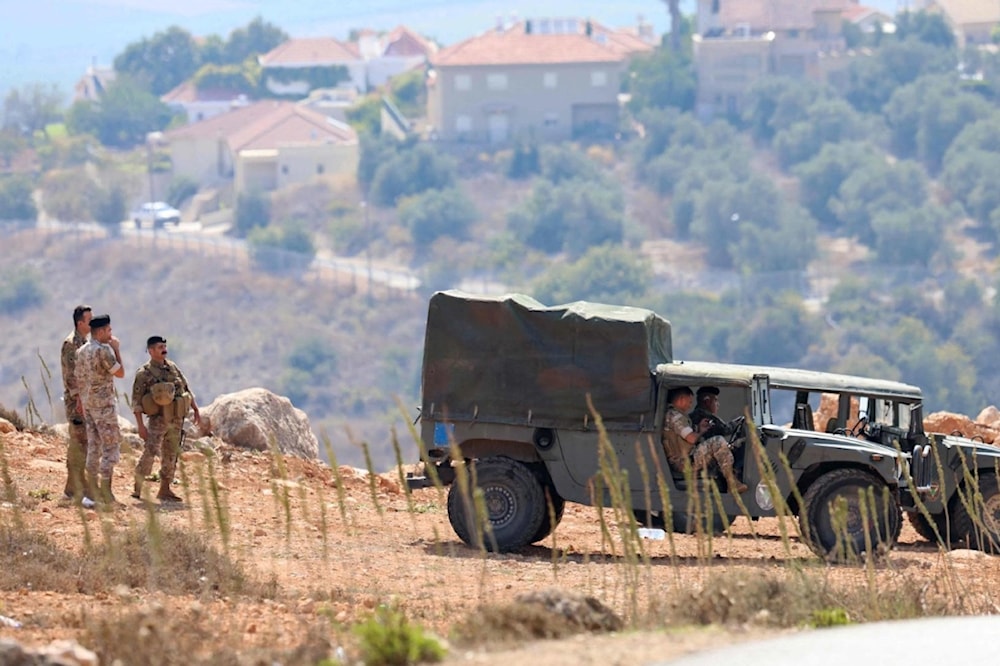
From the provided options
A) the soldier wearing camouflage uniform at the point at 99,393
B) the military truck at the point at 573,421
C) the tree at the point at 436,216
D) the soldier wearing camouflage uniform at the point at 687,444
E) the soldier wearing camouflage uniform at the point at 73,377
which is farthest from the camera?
the tree at the point at 436,216

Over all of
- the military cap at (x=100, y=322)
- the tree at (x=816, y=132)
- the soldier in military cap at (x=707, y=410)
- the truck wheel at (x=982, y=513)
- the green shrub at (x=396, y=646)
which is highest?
the military cap at (x=100, y=322)

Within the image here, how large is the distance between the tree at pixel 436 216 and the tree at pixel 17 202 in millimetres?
30282

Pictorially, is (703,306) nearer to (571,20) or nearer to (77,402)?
(571,20)

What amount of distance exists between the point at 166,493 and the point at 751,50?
590 ft

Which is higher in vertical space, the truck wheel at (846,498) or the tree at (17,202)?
the truck wheel at (846,498)

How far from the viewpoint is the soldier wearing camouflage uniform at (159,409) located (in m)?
14.4

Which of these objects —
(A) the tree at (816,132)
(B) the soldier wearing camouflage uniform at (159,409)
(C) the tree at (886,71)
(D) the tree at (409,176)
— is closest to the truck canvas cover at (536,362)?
(B) the soldier wearing camouflage uniform at (159,409)

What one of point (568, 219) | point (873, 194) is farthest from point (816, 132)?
point (568, 219)

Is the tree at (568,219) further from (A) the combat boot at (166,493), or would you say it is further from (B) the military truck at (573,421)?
(B) the military truck at (573,421)

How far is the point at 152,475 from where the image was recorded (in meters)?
16.2

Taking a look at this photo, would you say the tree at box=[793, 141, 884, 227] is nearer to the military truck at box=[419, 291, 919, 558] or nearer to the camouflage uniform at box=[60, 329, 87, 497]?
the military truck at box=[419, 291, 919, 558]

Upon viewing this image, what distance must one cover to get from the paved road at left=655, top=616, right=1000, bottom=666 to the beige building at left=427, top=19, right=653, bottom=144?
169 m

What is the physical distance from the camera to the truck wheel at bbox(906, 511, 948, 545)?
14.7 meters

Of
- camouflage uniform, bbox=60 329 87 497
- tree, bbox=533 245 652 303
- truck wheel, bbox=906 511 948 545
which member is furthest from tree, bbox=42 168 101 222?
truck wheel, bbox=906 511 948 545
